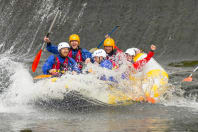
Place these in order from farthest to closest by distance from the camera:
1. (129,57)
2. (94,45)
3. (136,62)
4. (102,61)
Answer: (94,45) → (129,57) → (136,62) → (102,61)

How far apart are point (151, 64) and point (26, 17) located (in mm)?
22511

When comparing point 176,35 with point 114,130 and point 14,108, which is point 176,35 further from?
point 114,130

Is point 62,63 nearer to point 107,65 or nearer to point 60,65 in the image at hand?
point 60,65

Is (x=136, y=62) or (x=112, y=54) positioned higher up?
(x=112, y=54)

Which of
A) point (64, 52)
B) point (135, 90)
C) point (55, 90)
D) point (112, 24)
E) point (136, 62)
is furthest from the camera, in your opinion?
point (112, 24)

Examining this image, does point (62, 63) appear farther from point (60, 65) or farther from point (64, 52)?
point (64, 52)

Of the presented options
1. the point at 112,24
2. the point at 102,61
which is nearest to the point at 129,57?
the point at 102,61

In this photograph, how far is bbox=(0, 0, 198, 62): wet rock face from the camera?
977 inches

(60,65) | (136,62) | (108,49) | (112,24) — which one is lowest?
(60,65)

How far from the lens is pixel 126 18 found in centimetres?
2812

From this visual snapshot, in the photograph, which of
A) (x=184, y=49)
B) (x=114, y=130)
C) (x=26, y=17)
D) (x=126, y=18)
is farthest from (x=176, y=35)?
(x=114, y=130)

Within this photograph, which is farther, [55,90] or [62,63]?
[62,63]

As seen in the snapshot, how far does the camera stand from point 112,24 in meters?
28.4

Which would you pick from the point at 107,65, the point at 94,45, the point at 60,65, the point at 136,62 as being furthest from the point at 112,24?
the point at 107,65
